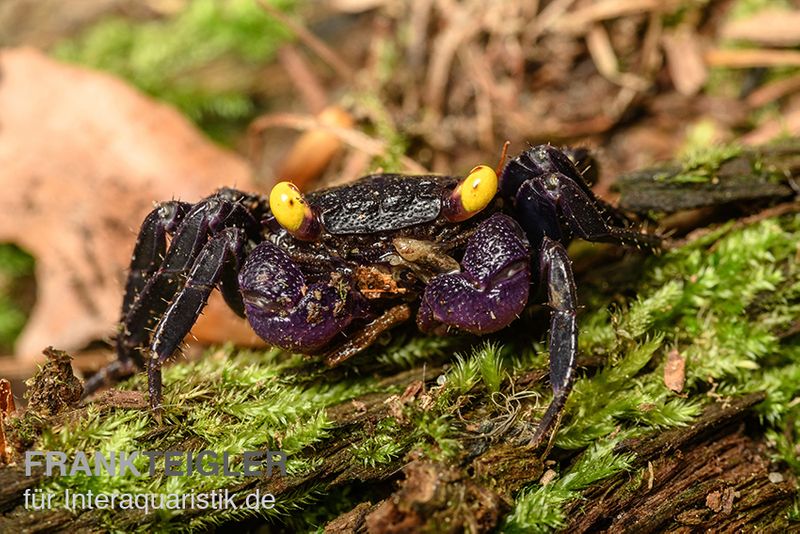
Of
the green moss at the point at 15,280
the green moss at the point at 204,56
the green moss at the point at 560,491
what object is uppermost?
the green moss at the point at 204,56

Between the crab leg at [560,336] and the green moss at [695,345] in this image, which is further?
the green moss at [695,345]

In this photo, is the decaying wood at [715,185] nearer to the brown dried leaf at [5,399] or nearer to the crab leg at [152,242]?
the crab leg at [152,242]

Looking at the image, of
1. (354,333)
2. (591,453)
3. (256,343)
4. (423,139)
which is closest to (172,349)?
(354,333)

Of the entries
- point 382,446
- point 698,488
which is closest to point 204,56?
point 382,446

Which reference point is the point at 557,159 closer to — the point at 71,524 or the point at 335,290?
the point at 335,290

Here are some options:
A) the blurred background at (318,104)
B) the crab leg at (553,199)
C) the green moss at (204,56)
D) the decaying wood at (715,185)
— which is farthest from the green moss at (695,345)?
the green moss at (204,56)

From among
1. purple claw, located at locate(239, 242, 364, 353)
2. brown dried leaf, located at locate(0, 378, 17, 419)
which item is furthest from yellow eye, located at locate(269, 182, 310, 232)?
brown dried leaf, located at locate(0, 378, 17, 419)
